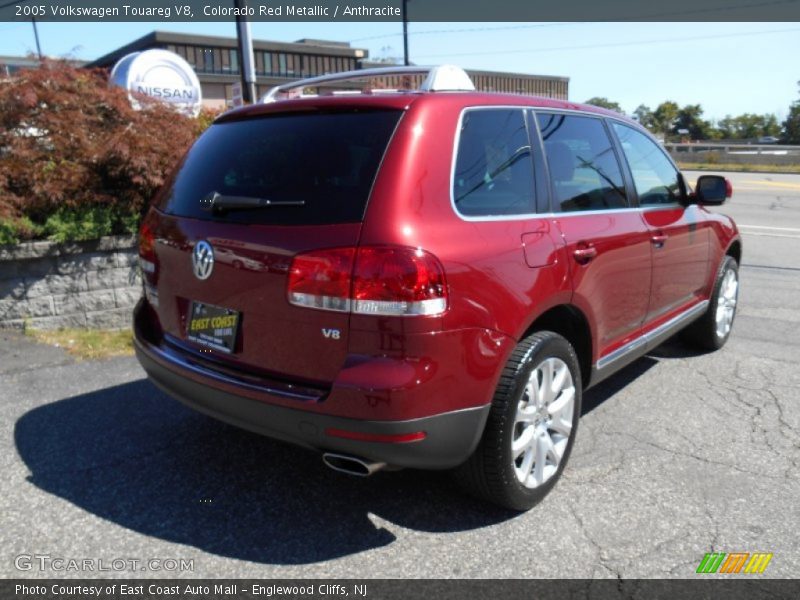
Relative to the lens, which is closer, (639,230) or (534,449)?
(534,449)

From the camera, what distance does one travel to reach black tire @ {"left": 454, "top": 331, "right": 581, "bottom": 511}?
2723mm

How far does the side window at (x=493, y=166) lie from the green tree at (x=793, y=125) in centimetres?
5982

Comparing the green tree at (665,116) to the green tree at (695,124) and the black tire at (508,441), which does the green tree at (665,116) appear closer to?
the green tree at (695,124)

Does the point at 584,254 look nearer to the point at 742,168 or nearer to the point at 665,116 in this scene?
the point at 742,168

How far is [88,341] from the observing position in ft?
17.3

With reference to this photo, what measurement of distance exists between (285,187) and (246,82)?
381 inches

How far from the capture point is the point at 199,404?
9.46 ft

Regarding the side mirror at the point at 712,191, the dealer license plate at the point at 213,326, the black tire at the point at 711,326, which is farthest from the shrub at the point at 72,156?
the black tire at the point at 711,326

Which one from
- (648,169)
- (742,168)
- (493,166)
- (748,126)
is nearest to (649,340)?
(648,169)

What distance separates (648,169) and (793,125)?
60.1 metres

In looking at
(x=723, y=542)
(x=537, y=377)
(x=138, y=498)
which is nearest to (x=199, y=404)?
(x=138, y=498)
